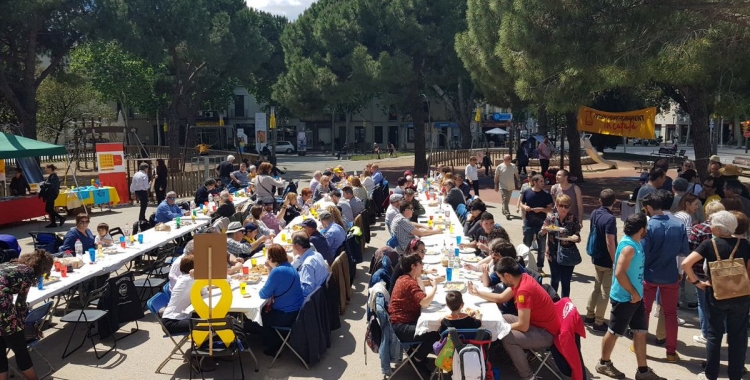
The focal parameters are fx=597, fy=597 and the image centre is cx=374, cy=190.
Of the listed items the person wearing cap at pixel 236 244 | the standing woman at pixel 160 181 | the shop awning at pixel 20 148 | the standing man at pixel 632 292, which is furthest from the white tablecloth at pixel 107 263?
the standing woman at pixel 160 181

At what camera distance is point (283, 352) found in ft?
22.1

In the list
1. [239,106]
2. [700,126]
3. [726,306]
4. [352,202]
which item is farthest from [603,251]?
[239,106]

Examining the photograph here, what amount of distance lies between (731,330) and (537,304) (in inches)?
72.2

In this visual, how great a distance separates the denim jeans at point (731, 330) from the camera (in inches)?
216

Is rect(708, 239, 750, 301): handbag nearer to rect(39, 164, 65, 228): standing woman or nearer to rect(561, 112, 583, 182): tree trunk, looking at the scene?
rect(39, 164, 65, 228): standing woman

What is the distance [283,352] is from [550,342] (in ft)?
9.66

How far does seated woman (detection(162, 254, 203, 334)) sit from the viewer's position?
625 centimetres

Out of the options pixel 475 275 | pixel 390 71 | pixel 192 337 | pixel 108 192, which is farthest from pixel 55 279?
pixel 390 71

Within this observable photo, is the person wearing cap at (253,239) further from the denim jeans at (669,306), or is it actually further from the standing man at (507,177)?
the standing man at (507,177)

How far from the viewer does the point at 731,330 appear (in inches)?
219

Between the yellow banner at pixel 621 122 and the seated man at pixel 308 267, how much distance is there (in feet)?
38.5

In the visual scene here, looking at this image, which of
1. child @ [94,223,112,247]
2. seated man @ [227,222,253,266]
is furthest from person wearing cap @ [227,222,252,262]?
child @ [94,223,112,247]

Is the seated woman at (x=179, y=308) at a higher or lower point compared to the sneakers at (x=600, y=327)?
higher

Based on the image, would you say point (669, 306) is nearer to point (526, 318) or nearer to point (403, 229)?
point (526, 318)
